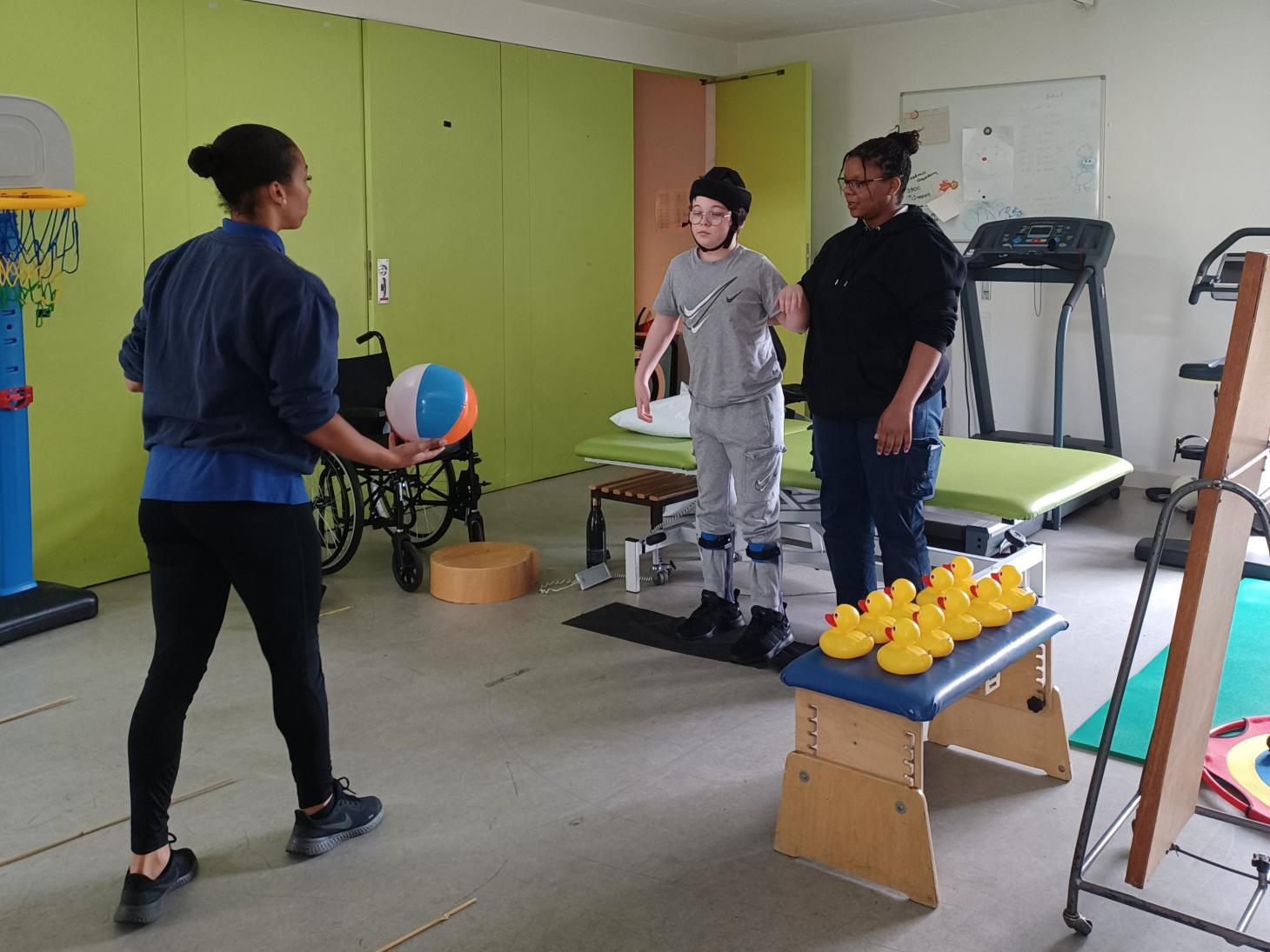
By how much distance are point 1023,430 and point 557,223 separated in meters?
2.84

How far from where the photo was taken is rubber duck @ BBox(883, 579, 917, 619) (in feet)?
8.61

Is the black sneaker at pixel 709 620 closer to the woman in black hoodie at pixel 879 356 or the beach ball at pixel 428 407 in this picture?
the woman in black hoodie at pixel 879 356

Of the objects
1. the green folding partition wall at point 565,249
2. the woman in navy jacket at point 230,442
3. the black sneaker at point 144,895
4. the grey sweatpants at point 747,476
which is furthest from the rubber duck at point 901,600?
the green folding partition wall at point 565,249

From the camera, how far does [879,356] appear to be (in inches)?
125

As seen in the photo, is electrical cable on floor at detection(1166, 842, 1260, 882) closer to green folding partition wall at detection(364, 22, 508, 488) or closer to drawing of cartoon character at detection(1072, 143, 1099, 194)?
green folding partition wall at detection(364, 22, 508, 488)

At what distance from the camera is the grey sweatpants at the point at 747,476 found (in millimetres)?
3600

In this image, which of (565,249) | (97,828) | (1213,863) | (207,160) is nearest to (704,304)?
(207,160)

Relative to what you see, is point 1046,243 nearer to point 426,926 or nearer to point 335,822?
point 335,822

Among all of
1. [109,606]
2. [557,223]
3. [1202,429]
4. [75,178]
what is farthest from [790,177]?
[109,606]

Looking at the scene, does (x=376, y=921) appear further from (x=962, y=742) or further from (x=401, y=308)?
(x=401, y=308)

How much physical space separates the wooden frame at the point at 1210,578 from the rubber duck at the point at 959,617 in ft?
1.61

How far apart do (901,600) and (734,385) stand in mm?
1066

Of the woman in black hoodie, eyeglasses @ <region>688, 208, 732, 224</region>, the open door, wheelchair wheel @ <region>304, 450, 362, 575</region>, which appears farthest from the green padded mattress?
the open door

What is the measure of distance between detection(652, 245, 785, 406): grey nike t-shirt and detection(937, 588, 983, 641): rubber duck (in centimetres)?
107
